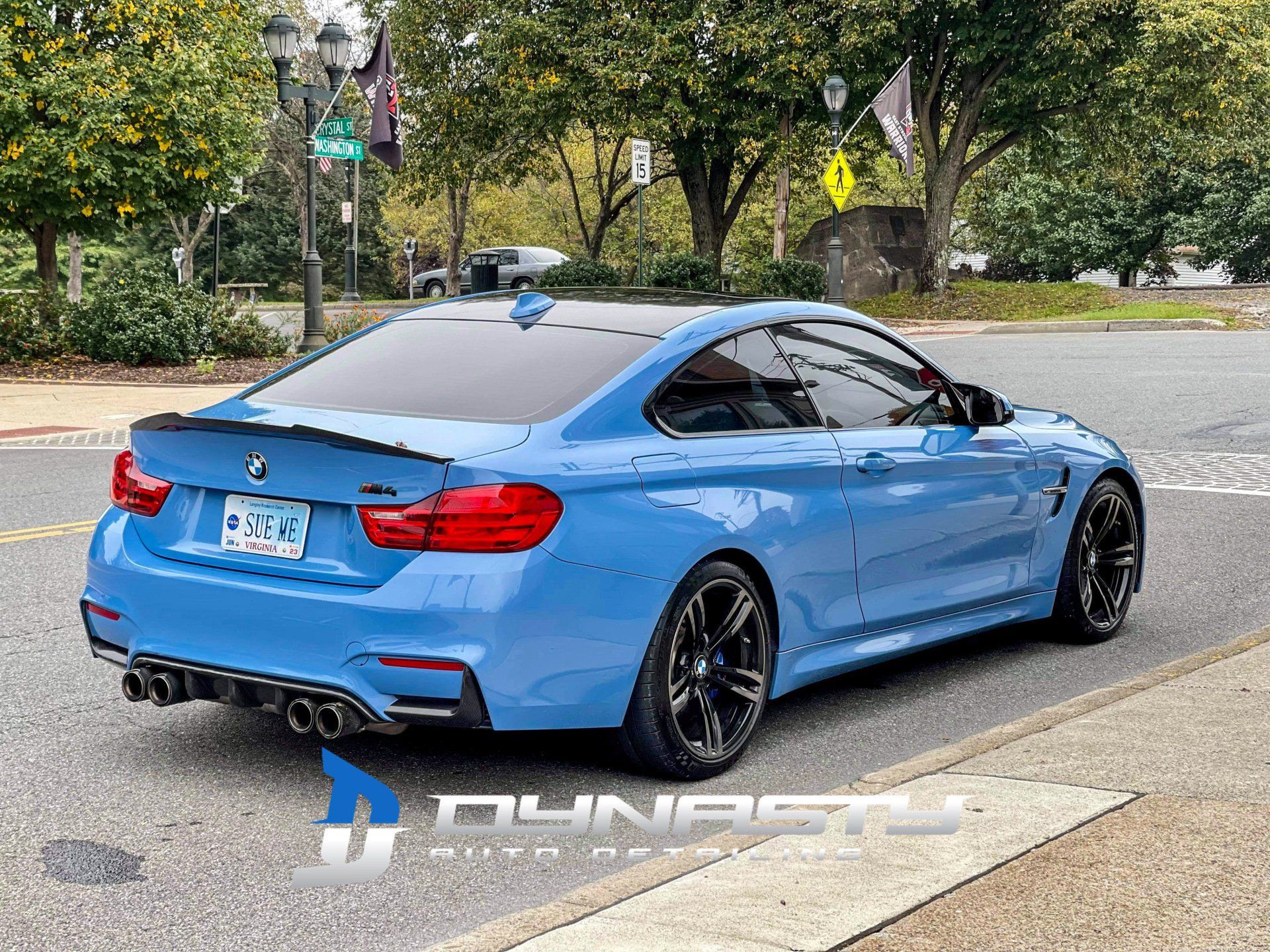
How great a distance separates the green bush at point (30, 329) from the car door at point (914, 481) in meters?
19.2

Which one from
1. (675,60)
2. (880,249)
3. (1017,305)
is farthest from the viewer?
(880,249)

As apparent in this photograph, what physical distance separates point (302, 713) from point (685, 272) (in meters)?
27.2

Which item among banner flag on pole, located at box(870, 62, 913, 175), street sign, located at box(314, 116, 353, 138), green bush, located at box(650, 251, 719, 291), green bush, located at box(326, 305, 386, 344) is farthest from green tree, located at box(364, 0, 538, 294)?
street sign, located at box(314, 116, 353, 138)

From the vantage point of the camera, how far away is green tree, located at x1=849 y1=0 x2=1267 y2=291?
31.5 metres

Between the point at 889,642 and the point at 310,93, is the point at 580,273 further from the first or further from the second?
the point at 889,642

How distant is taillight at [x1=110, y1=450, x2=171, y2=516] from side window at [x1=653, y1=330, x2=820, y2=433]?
160 cm

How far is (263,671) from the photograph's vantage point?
4.48 m

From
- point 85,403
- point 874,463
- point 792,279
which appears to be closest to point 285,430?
point 874,463

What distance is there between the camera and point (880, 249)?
3969 centimetres

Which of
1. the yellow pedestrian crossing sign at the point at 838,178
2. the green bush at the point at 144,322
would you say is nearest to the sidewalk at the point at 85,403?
the green bush at the point at 144,322

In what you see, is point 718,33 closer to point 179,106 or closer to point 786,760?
point 179,106

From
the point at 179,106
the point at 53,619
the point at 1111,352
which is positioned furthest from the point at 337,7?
the point at 53,619

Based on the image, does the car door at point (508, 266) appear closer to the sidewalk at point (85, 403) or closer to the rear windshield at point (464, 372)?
the sidewalk at point (85, 403)

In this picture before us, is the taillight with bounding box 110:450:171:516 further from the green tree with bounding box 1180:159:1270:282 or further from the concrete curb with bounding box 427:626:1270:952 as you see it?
the green tree with bounding box 1180:159:1270:282
